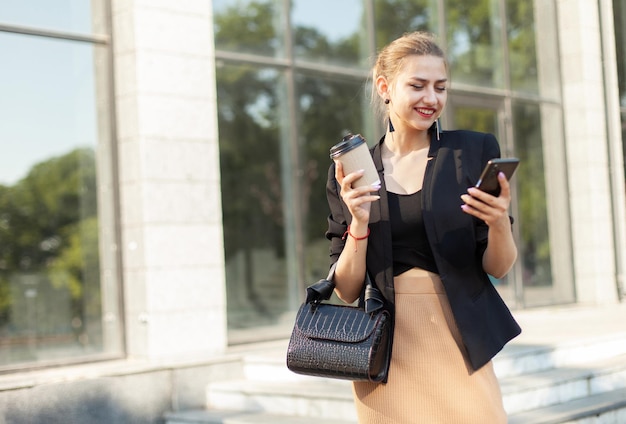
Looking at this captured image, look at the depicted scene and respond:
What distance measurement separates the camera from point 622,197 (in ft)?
41.7

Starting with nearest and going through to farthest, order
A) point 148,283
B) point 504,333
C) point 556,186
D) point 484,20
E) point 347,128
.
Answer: point 504,333, point 148,283, point 347,128, point 484,20, point 556,186

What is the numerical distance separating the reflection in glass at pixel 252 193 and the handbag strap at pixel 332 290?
18.5ft

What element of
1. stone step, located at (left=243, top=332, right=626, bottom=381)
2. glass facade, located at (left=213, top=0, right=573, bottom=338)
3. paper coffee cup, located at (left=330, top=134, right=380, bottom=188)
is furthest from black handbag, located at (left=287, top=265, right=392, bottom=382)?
glass facade, located at (left=213, top=0, right=573, bottom=338)

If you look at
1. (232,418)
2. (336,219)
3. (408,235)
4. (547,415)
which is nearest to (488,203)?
(408,235)

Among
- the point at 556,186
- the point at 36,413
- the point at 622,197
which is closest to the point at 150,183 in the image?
the point at 36,413

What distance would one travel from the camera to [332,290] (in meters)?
2.88

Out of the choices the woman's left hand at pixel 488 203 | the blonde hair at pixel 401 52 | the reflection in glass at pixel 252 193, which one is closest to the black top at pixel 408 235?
the woman's left hand at pixel 488 203

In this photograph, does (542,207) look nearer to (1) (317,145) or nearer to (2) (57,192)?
(1) (317,145)

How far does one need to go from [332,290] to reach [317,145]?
652 centimetres

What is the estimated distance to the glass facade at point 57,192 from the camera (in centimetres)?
764

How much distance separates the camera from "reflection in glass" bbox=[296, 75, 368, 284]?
363 inches

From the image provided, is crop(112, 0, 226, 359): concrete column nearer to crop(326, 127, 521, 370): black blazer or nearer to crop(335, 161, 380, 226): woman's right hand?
crop(326, 127, 521, 370): black blazer

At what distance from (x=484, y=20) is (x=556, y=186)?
235 cm

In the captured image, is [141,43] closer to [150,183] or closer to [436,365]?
[150,183]
